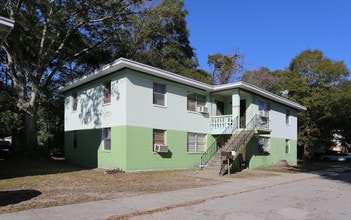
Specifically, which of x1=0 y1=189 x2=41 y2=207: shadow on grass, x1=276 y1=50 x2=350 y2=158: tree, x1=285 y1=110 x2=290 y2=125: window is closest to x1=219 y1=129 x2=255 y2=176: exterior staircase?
x1=285 y1=110 x2=290 y2=125: window

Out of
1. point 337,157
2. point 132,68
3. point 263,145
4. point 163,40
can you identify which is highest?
point 163,40

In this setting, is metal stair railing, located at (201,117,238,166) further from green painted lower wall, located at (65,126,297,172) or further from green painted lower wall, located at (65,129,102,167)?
green painted lower wall, located at (65,129,102,167)

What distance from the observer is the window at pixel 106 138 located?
16859mm

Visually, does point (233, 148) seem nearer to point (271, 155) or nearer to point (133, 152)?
point (133, 152)

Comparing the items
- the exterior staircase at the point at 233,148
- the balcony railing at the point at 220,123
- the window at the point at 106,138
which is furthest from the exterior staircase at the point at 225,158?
the window at the point at 106,138

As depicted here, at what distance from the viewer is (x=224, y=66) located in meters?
39.9

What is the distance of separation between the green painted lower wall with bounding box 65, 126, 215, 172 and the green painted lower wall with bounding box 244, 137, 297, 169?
282 cm

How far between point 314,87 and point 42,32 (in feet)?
91.1

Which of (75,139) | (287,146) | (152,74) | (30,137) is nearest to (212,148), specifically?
(152,74)

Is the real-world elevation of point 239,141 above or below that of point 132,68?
below

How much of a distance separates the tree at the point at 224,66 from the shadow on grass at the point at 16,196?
3213cm

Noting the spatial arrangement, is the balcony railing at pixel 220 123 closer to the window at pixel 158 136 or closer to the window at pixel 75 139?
the window at pixel 158 136

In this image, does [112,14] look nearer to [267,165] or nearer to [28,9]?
[28,9]

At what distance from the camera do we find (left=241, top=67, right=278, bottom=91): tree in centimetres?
3659
